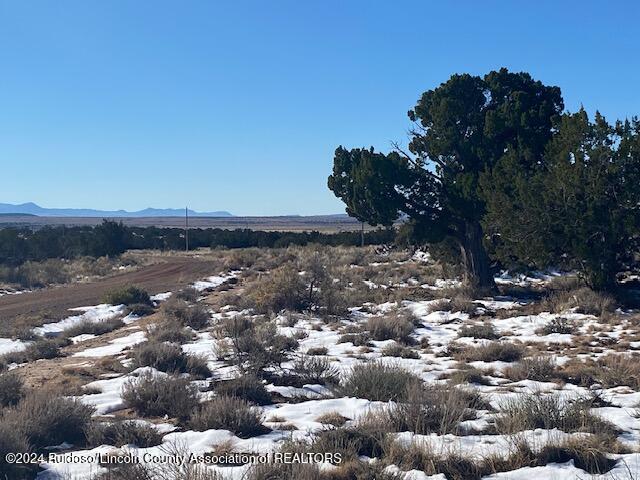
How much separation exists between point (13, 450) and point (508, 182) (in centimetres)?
1714

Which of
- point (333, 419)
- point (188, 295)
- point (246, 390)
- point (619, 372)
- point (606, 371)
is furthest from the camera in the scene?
point (188, 295)

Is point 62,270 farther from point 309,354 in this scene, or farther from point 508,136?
point 309,354

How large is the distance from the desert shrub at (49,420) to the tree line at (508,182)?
14687 millimetres

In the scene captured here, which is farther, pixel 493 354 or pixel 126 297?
pixel 126 297

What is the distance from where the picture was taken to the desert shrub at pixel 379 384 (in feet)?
30.7

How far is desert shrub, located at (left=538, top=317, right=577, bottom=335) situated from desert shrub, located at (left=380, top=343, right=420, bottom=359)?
3.91 metres

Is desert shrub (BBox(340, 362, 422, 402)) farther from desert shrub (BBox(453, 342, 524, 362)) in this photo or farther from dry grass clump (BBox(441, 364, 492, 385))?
desert shrub (BBox(453, 342, 524, 362))

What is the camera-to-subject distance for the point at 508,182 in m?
20.8

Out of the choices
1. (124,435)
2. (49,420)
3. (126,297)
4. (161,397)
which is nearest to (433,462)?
(124,435)

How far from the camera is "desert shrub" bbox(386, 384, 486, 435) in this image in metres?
7.57

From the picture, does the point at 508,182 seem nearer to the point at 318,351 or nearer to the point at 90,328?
the point at 318,351

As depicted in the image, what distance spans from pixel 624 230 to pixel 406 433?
13.3 meters

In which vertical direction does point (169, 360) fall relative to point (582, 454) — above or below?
below

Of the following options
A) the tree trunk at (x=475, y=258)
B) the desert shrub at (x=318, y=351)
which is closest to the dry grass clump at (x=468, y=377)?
the desert shrub at (x=318, y=351)
